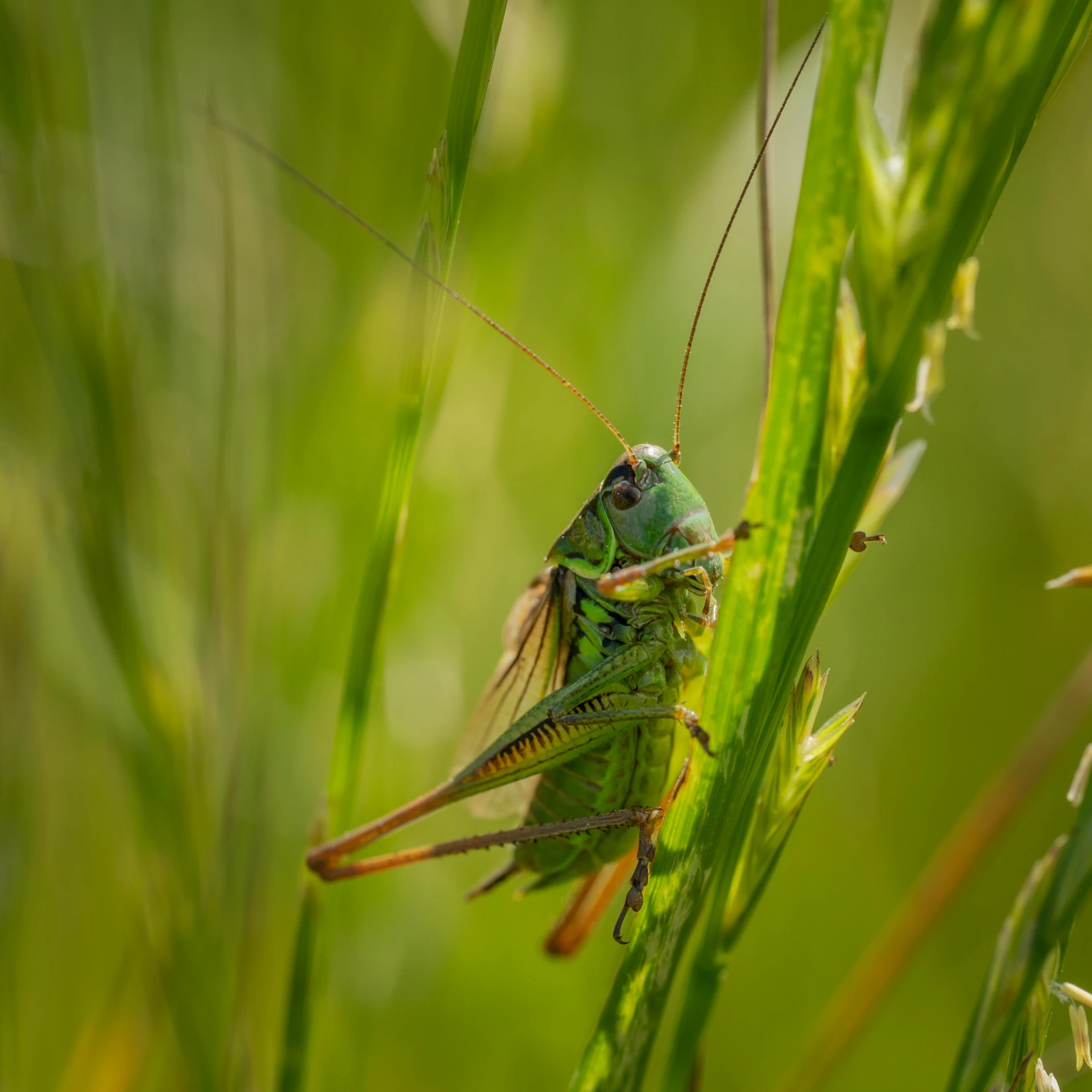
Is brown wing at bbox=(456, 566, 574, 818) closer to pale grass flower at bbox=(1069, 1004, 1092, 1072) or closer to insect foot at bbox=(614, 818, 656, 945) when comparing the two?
insect foot at bbox=(614, 818, 656, 945)

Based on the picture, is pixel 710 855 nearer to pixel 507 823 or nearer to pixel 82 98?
pixel 82 98

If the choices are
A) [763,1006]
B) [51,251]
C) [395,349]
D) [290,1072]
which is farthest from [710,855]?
[763,1006]

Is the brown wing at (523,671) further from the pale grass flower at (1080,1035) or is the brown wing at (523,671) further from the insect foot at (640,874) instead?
the pale grass flower at (1080,1035)

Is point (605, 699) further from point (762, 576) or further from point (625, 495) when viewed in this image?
point (762, 576)

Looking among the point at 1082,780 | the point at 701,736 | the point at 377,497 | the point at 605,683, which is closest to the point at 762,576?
the point at 701,736

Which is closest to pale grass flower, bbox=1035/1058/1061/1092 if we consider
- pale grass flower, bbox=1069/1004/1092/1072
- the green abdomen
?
pale grass flower, bbox=1069/1004/1092/1072

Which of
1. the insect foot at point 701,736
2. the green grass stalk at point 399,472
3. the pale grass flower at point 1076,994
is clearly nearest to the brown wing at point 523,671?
the green grass stalk at point 399,472

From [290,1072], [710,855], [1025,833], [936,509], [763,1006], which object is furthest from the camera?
[936,509]
